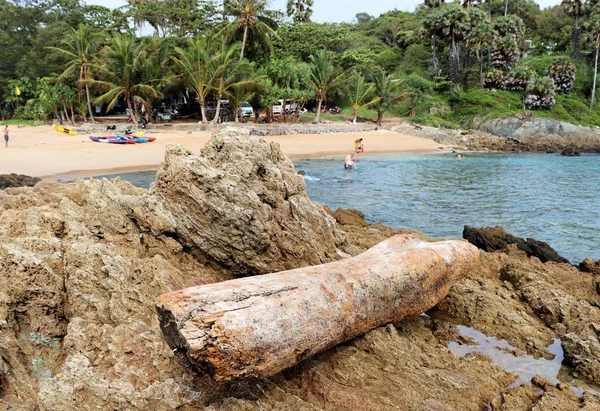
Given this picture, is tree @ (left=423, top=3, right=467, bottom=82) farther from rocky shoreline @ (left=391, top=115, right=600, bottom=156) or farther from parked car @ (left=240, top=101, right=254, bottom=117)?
parked car @ (left=240, top=101, right=254, bottom=117)

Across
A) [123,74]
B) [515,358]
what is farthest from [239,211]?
[123,74]

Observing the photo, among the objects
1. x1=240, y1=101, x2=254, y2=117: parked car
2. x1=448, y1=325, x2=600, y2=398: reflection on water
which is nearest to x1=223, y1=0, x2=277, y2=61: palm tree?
x1=240, y1=101, x2=254, y2=117: parked car

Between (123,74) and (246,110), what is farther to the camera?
(246,110)

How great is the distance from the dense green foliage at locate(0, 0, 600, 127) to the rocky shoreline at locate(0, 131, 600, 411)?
31896 millimetres

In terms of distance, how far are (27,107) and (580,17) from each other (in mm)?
66944

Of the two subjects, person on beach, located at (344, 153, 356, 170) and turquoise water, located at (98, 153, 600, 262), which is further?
person on beach, located at (344, 153, 356, 170)

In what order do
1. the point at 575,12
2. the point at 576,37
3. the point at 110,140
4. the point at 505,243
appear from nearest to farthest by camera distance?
1. the point at 505,243
2. the point at 110,140
3. the point at 575,12
4. the point at 576,37

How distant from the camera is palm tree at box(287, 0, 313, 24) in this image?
66.9 m

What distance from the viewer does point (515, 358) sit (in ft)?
19.8

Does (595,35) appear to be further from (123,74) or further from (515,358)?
(515,358)

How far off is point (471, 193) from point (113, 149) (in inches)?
889

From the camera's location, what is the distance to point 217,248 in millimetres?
6668

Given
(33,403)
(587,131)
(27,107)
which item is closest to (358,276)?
(33,403)

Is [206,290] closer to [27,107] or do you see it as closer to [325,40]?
[27,107]
